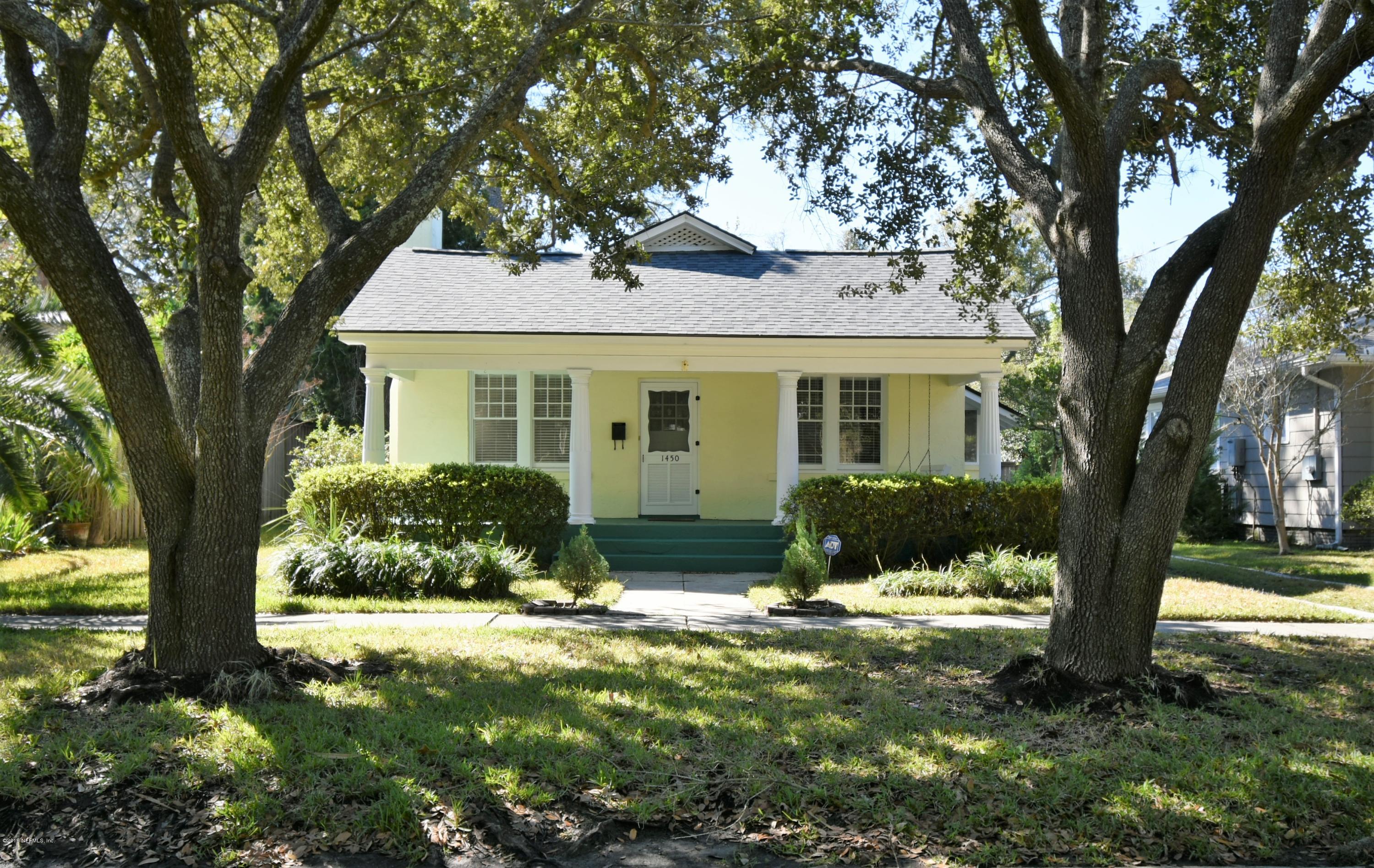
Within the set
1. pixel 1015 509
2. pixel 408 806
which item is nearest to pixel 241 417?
pixel 408 806

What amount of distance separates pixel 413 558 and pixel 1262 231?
28.3ft

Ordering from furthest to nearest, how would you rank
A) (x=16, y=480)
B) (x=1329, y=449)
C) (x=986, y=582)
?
(x=1329, y=449) → (x=16, y=480) → (x=986, y=582)

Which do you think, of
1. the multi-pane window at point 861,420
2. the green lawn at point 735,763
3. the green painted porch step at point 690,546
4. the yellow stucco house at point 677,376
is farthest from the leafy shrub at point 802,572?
the multi-pane window at point 861,420

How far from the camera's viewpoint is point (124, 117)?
9.95 metres

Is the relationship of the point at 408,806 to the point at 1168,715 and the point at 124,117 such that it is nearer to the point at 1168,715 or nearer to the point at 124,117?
the point at 1168,715

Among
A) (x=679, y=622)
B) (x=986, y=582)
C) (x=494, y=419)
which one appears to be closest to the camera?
(x=679, y=622)

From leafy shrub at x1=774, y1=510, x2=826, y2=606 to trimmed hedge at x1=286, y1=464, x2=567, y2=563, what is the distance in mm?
3789

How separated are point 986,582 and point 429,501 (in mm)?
6790

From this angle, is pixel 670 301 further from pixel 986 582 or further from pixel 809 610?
pixel 809 610

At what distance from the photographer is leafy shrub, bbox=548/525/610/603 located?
33.7 feet

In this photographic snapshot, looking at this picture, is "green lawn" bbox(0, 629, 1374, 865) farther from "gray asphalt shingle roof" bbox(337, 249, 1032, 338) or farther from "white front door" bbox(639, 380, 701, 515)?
"white front door" bbox(639, 380, 701, 515)

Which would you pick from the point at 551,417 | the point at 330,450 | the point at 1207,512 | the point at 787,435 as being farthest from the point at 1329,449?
the point at 330,450

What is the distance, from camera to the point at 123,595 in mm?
10664

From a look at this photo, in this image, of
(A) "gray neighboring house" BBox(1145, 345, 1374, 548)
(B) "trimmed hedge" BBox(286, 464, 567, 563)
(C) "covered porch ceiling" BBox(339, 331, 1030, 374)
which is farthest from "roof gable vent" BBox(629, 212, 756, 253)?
(A) "gray neighboring house" BBox(1145, 345, 1374, 548)
